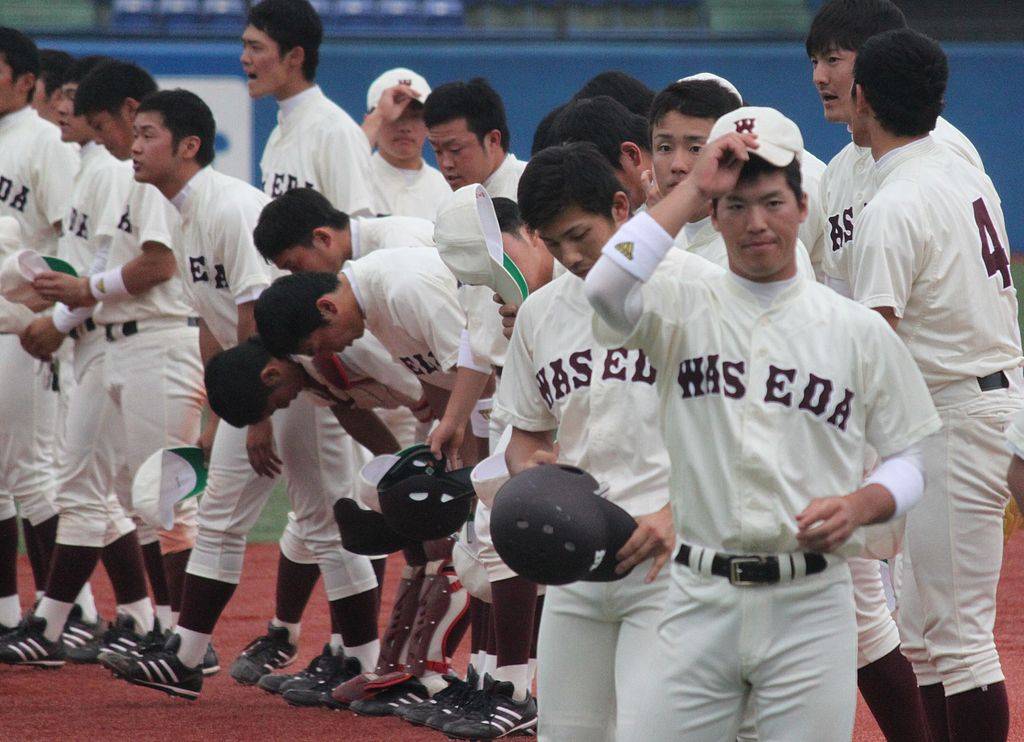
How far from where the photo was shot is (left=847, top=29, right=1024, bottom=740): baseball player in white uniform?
3.86 metres

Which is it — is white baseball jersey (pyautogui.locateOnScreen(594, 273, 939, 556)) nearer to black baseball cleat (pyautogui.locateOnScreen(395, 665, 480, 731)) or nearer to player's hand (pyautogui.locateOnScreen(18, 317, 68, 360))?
black baseball cleat (pyautogui.locateOnScreen(395, 665, 480, 731))

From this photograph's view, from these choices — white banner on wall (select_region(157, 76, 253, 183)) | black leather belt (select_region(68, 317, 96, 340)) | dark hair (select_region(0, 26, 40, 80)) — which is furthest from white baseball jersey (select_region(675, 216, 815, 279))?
white banner on wall (select_region(157, 76, 253, 183))

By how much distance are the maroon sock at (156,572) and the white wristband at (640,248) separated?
13.6 feet

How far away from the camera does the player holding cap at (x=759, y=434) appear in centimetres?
281

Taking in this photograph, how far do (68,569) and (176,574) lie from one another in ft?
1.51

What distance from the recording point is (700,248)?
12.5 feet

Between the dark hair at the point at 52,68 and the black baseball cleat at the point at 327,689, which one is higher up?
the dark hair at the point at 52,68

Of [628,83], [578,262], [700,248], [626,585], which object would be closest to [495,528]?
[626,585]

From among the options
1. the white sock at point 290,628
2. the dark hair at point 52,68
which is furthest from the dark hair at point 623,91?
the dark hair at point 52,68

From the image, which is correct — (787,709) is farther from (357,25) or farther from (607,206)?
(357,25)

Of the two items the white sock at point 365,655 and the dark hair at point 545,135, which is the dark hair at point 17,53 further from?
the white sock at point 365,655

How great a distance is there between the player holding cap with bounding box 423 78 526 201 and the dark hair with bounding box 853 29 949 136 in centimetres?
187

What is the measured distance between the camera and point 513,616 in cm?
469

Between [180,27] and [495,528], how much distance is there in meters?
14.3
